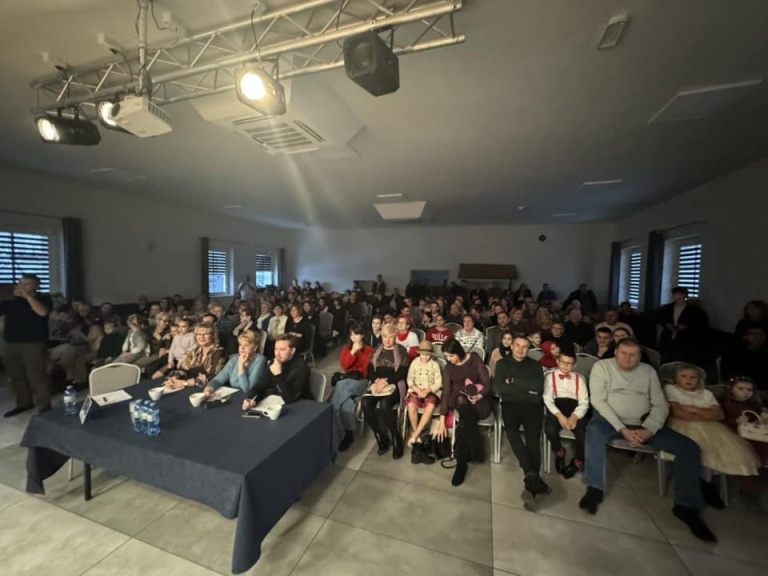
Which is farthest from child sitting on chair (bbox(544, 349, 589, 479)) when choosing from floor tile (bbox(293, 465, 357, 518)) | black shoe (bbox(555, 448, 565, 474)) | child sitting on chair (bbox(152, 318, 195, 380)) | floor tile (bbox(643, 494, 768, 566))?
child sitting on chair (bbox(152, 318, 195, 380))

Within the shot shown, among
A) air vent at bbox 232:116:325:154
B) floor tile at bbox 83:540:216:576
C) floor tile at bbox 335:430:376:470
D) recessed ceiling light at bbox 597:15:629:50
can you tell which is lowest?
floor tile at bbox 335:430:376:470

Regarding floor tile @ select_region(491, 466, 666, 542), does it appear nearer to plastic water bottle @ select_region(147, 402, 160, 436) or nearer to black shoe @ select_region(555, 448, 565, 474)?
black shoe @ select_region(555, 448, 565, 474)

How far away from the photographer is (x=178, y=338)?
392 centimetres

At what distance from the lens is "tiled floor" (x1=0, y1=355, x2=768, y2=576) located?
1.85 meters

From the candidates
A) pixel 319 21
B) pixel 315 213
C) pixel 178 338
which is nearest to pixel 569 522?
pixel 319 21

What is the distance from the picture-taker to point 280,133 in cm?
321

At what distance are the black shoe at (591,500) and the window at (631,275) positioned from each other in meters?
7.30

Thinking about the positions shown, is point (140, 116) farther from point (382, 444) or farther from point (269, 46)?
point (382, 444)

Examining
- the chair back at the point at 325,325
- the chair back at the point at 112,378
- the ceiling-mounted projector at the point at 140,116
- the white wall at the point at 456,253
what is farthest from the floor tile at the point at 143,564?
the white wall at the point at 456,253

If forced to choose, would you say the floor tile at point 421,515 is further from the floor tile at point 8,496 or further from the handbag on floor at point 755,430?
the floor tile at point 8,496

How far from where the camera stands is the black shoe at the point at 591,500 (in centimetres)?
230

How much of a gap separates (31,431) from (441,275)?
1055 cm

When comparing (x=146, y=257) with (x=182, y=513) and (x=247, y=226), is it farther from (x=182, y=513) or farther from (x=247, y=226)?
(x=182, y=513)

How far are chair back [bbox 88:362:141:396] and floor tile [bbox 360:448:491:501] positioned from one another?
2.28 m
